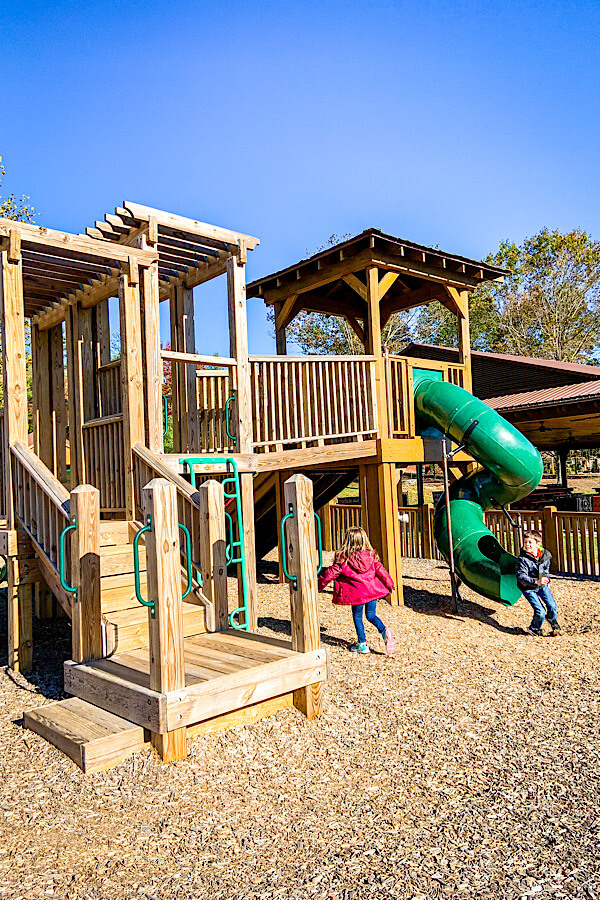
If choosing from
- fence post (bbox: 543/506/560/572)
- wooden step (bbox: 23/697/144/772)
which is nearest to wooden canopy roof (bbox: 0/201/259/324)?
wooden step (bbox: 23/697/144/772)

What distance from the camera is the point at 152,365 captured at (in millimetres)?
7676

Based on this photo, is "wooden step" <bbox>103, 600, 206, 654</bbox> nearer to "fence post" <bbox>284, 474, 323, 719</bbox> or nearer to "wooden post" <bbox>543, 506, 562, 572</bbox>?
"fence post" <bbox>284, 474, 323, 719</bbox>

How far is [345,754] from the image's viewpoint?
4.83 m

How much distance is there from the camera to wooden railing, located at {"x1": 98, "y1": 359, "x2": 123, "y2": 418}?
337 inches

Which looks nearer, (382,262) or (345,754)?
(345,754)

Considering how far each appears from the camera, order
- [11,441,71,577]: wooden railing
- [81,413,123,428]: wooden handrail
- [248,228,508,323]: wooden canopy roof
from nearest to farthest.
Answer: [11,441,71,577]: wooden railing → [81,413,123,428]: wooden handrail → [248,228,508,323]: wooden canopy roof

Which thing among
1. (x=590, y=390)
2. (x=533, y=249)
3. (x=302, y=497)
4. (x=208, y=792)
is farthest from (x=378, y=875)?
(x=533, y=249)

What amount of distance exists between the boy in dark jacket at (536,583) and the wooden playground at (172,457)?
2.44m

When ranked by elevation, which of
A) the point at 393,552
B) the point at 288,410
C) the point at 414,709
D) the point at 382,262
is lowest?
the point at 414,709

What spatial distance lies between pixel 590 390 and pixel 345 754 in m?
13.7

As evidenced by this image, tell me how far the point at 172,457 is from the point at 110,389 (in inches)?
67.5

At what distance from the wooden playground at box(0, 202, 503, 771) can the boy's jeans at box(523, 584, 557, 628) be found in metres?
2.47

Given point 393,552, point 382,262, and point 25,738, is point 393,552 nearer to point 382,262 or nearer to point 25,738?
point 382,262

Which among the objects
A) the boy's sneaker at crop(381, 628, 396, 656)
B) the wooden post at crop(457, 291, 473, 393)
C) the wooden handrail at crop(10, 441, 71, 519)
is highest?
the wooden post at crop(457, 291, 473, 393)
